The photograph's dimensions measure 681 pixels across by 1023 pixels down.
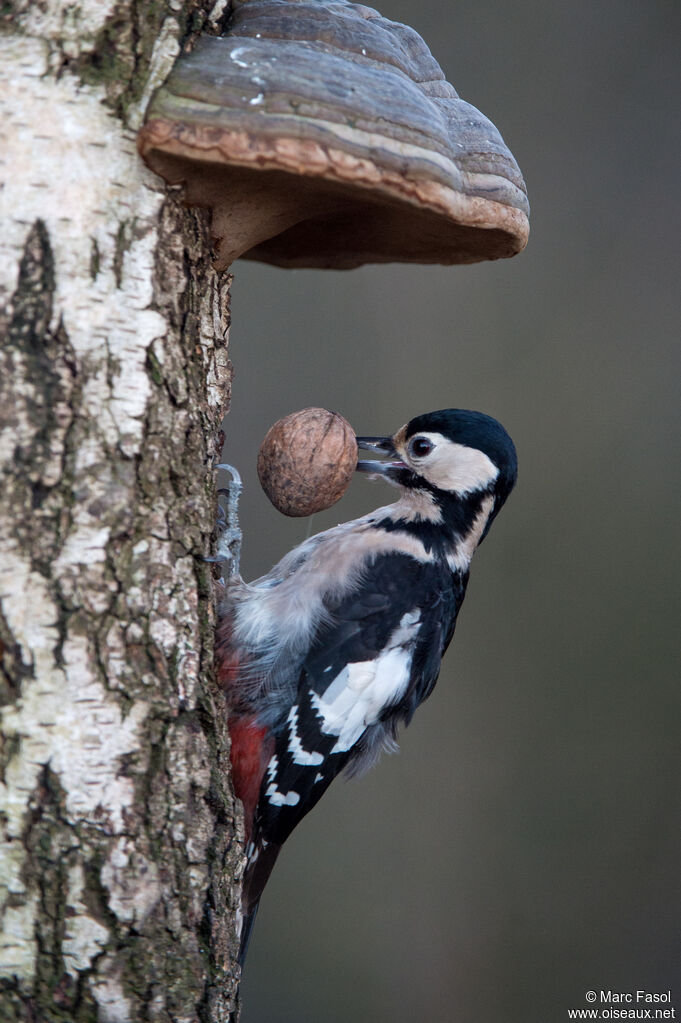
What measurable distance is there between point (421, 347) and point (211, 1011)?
2.62 metres

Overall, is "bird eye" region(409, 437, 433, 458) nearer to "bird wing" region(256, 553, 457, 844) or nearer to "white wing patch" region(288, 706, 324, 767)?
"bird wing" region(256, 553, 457, 844)

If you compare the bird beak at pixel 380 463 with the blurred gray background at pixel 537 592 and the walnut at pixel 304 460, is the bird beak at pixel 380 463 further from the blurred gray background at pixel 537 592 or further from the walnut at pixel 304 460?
the blurred gray background at pixel 537 592

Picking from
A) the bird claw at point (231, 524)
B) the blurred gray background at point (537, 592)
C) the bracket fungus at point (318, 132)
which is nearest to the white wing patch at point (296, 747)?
the bird claw at point (231, 524)

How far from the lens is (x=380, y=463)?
236 centimetres

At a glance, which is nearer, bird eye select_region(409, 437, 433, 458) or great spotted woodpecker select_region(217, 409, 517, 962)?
great spotted woodpecker select_region(217, 409, 517, 962)

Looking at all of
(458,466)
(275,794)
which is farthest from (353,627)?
(458,466)

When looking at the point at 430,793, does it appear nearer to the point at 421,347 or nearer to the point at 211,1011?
the point at 421,347

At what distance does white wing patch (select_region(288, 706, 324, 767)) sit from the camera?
1988mm

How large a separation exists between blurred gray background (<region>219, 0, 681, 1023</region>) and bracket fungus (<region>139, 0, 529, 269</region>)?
1870 millimetres

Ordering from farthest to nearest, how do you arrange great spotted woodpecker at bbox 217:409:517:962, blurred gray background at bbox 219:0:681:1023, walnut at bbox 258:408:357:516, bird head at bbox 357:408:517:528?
1. blurred gray background at bbox 219:0:681:1023
2. bird head at bbox 357:408:517:528
3. great spotted woodpecker at bbox 217:409:517:962
4. walnut at bbox 258:408:357:516

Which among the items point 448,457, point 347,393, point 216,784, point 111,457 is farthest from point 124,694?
point 347,393

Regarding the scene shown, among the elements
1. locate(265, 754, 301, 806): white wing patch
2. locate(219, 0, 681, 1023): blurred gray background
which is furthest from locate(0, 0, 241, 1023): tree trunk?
locate(219, 0, 681, 1023): blurred gray background

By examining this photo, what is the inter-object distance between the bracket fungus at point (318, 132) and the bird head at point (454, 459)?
1.94 feet

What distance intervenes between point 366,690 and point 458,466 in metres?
0.60
